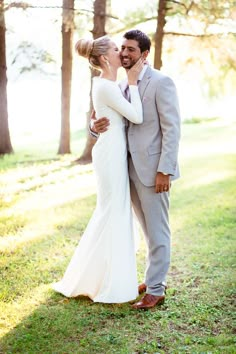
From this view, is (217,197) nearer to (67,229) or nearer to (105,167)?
(67,229)

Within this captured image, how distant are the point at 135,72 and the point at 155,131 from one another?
474 millimetres

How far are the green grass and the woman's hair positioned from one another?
6.56 ft

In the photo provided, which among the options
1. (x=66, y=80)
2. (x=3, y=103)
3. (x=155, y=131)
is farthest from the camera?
(x=3, y=103)

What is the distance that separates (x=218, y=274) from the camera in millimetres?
4852

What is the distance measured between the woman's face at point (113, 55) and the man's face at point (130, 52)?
63 millimetres

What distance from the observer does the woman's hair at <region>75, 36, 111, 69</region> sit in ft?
13.0

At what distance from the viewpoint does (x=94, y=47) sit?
3.96 meters

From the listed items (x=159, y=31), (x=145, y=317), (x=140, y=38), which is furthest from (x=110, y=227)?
(x=159, y=31)

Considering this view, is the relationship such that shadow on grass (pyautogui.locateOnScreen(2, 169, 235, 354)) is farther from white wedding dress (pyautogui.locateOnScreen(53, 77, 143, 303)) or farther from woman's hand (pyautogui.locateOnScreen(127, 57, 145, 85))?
woman's hand (pyautogui.locateOnScreen(127, 57, 145, 85))

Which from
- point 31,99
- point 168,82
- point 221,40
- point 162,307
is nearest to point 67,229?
point 162,307

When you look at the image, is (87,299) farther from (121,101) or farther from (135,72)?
(135,72)

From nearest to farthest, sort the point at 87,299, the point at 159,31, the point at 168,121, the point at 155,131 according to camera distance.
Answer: the point at 168,121
the point at 155,131
the point at 87,299
the point at 159,31

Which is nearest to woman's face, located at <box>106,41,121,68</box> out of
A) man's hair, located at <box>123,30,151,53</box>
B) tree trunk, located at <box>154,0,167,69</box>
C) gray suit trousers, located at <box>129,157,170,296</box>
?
man's hair, located at <box>123,30,151,53</box>

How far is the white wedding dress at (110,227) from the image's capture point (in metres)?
4.09
